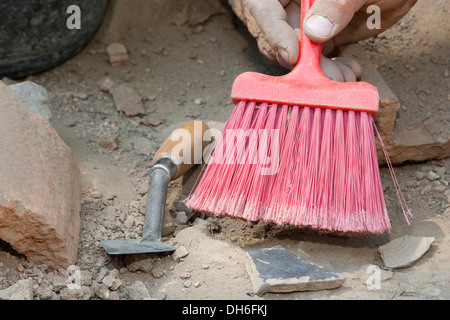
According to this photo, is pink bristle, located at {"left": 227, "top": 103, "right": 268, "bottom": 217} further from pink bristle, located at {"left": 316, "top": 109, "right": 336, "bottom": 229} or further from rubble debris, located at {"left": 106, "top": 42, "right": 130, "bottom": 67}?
rubble debris, located at {"left": 106, "top": 42, "right": 130, "bottom": 67}

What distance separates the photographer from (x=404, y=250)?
2.03m

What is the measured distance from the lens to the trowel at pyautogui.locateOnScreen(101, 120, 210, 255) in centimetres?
203

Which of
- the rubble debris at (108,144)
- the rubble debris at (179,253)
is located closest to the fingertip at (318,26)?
the rubble debris at (179,253)

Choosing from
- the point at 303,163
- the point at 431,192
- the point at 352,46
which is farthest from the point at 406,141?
the point at 303,163

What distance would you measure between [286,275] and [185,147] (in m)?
0.72

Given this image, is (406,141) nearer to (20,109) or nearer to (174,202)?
(174,202)

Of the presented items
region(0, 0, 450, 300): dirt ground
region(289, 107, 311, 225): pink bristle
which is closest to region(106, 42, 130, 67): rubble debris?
region(0, 0, 450, 300): dirt ground

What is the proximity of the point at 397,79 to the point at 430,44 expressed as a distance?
28 cm

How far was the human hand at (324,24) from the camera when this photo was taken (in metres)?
2.16

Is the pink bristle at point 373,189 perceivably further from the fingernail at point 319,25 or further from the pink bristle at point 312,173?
the fingernail at point 319,25

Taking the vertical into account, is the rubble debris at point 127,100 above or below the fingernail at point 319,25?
below

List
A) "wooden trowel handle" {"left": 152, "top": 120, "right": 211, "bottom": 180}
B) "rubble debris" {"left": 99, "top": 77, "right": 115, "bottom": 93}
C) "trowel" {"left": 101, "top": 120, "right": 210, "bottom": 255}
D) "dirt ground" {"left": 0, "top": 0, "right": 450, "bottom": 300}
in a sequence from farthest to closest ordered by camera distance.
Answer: "rubble debris" {"left": 99, "top": 77, "right": 115, "bottom": 93} < "wooden trowel handle" {"left": 152, "top": 120, "right": 211, "bottom": 180} < "trowel" {"left": 101, "top": 120, "right": 210, "bottom": 255} < "dirt ground" {"left": 0, "top": 0, "right": 450, "bottom": 300}

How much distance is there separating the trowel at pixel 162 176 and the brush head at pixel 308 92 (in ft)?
1.02

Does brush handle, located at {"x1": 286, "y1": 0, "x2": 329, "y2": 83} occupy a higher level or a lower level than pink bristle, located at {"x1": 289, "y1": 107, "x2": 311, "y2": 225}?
higher
